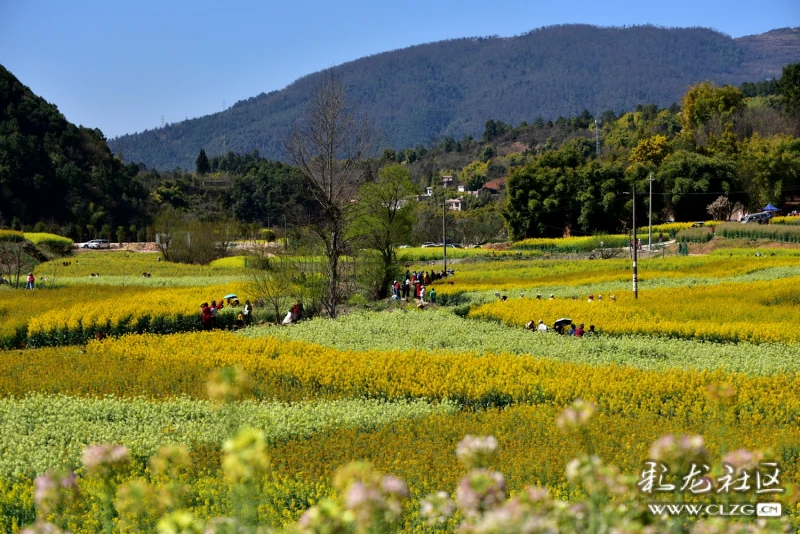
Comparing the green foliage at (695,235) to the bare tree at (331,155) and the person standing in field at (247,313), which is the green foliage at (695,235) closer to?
the bare tree at (331,155)

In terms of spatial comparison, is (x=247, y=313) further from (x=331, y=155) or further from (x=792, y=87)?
(x=792, y=87)

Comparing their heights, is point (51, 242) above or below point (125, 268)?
above

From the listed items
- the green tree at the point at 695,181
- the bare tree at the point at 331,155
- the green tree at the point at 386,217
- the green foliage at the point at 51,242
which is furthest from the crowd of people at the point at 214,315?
the green tree at the point at 695,181

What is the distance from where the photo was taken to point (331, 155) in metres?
27.7

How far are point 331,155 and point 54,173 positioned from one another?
7587 centimetres

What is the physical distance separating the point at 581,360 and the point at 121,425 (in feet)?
34.2

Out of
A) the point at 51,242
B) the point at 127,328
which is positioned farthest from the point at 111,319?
the point at 51,242

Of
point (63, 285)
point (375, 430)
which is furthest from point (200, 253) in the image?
point (375, 430)

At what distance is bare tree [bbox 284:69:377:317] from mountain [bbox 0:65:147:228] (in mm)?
65514

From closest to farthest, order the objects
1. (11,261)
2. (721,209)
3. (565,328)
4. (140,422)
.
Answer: (140,422) < (565,328) < (11,261) < (721,209)

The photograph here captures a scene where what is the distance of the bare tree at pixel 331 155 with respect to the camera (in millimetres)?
27516

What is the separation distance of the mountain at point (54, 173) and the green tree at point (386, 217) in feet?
197

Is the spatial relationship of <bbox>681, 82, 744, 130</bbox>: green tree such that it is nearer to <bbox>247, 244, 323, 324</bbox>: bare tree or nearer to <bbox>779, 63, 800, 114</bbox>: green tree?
<bbox>779, 63, 800, 114</bbox>: green tree

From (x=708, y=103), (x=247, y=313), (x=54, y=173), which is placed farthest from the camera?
(x=708, y=103)
